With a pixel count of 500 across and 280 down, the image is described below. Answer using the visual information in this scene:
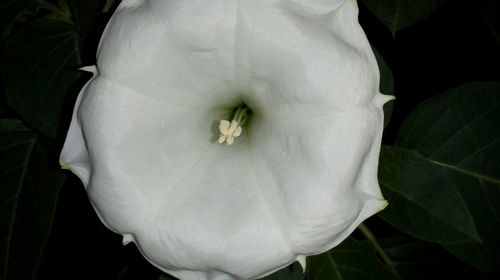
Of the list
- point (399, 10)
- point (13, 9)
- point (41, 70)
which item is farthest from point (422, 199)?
point (13, 9)

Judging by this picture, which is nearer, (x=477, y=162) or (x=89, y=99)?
(x=89, y=99)

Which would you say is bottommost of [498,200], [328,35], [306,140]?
[498,200]

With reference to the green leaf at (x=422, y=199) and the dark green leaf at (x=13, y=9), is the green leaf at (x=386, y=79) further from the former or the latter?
the dark green leaf at (x=13, y=9)

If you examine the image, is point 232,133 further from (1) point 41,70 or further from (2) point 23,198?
(2) point 23,198

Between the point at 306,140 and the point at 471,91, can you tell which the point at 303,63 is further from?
the point at 471,91

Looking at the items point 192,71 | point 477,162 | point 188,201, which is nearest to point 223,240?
point 188,201

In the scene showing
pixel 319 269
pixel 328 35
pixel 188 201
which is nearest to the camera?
pixel 328 35
